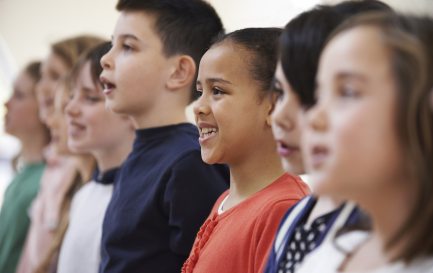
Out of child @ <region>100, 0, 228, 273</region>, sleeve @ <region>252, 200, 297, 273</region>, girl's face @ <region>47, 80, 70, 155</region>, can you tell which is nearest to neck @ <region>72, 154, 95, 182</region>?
girl's face @ <region>47, 80, 70, 155</region>

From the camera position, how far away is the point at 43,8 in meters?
3.52

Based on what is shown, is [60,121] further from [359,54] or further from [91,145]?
[359,54]

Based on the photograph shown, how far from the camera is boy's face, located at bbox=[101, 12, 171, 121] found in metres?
1.51

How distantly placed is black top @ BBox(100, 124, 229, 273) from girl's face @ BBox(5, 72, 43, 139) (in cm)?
111

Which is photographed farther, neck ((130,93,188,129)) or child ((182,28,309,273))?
neck ((130,93,188,129))

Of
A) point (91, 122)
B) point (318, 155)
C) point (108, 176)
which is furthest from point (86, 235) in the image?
point (318, 155)

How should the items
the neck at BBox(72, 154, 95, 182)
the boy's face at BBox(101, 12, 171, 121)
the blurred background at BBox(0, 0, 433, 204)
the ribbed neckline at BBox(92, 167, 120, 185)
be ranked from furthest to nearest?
the blurred background at BBox(0, 0, 433, 204) → the neck at BBox(72, 154, 95, 182) → the ribbed neckline at BBox(92, 167, 120, 185) → the boy's face at BBox(101, 12, 171, 121)

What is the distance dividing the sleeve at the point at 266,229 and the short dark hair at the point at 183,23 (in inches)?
19.5

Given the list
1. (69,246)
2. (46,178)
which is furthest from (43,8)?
(69,246)

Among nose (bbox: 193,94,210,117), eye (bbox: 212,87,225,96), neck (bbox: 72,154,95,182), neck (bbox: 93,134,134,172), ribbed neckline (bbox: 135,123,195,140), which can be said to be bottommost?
neck (bbox: 72,154,95,182)

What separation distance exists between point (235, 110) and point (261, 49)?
10 cm

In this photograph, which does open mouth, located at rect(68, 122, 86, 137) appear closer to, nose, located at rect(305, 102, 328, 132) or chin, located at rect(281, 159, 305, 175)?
chin, located at rect(281, 159, 305, 175)

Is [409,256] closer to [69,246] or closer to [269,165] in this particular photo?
[269,165]

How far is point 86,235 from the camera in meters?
1.67
